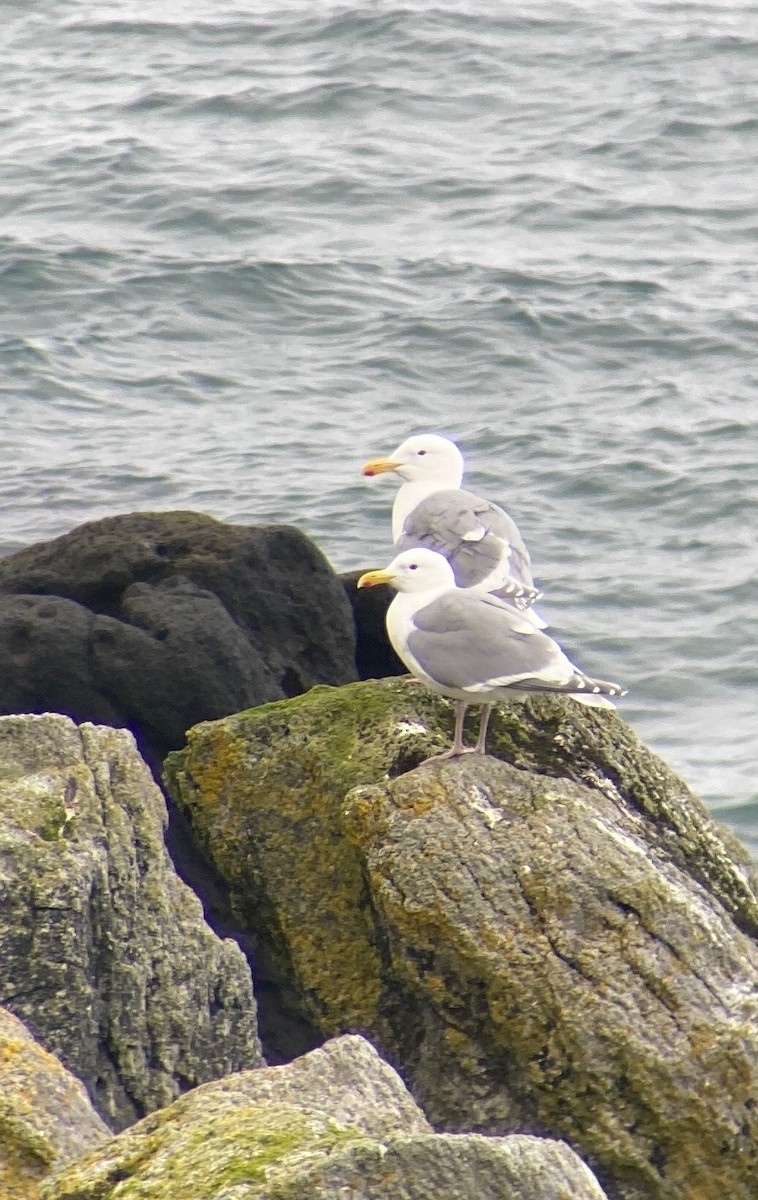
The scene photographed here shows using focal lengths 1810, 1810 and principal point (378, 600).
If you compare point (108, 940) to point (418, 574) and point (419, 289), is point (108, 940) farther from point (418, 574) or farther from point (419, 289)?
point (419, 289)

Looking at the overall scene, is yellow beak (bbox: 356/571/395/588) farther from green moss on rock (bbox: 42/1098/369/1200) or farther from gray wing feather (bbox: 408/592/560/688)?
green moss on rock (bbox: 42/1098/369/1200)

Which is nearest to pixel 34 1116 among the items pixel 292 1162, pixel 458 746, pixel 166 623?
pixel 292 1162

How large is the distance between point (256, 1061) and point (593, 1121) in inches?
37.7

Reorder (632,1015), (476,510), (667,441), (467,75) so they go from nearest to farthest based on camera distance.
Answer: (632,1015), (476,510), (667,441), (467,75)

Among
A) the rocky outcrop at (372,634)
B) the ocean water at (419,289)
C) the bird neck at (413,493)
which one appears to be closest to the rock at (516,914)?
the rocky outcrop at (372,634)

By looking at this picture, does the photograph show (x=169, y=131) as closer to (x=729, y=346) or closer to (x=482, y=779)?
(x=729, y=346)

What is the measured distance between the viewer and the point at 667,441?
1373 centimetres

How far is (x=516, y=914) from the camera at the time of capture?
5.07 metres

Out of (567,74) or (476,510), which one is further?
(567,74)

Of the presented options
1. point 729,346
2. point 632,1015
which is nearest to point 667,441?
point 729,346

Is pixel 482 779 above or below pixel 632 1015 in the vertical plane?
above

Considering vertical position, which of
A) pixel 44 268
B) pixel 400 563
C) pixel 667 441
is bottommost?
pixel 667 441

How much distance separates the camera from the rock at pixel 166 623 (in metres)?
6.77

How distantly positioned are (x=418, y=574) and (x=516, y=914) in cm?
152
